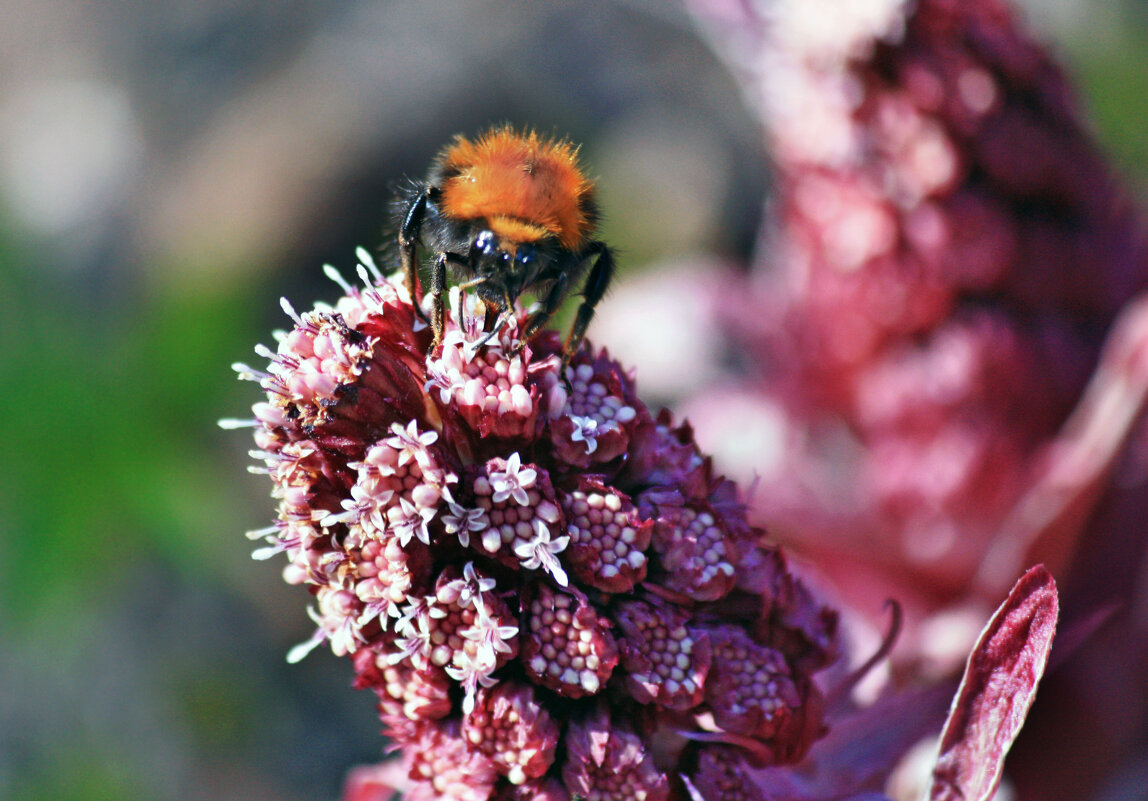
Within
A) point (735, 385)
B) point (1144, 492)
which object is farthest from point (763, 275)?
point (1144, 492)

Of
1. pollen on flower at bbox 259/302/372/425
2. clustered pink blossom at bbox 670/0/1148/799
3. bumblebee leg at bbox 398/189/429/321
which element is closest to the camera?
pollen on flower at bbox 259/302/372/425

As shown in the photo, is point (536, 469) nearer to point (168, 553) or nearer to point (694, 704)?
point (694, 704)

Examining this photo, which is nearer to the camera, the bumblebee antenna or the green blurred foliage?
the bumblebee antenna

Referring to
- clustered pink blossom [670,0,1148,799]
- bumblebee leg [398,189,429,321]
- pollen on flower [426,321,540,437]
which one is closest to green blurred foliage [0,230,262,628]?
clustered pink blossom [670,0,1148,799]

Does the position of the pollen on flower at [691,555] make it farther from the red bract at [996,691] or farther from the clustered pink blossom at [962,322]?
the clustered pink blossom at [962,322]

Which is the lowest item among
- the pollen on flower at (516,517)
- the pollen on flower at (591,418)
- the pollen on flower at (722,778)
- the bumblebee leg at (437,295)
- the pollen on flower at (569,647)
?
→ the pollen on flower at (722,778)

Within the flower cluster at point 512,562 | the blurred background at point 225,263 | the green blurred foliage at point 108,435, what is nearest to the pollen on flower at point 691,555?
the flower cluster at point 512,562

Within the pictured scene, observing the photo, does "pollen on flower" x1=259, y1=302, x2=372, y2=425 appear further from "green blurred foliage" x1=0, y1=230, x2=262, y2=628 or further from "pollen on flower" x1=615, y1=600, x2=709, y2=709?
"green blurred foliage" x1=0, y1=230, x2=262, y2=628
